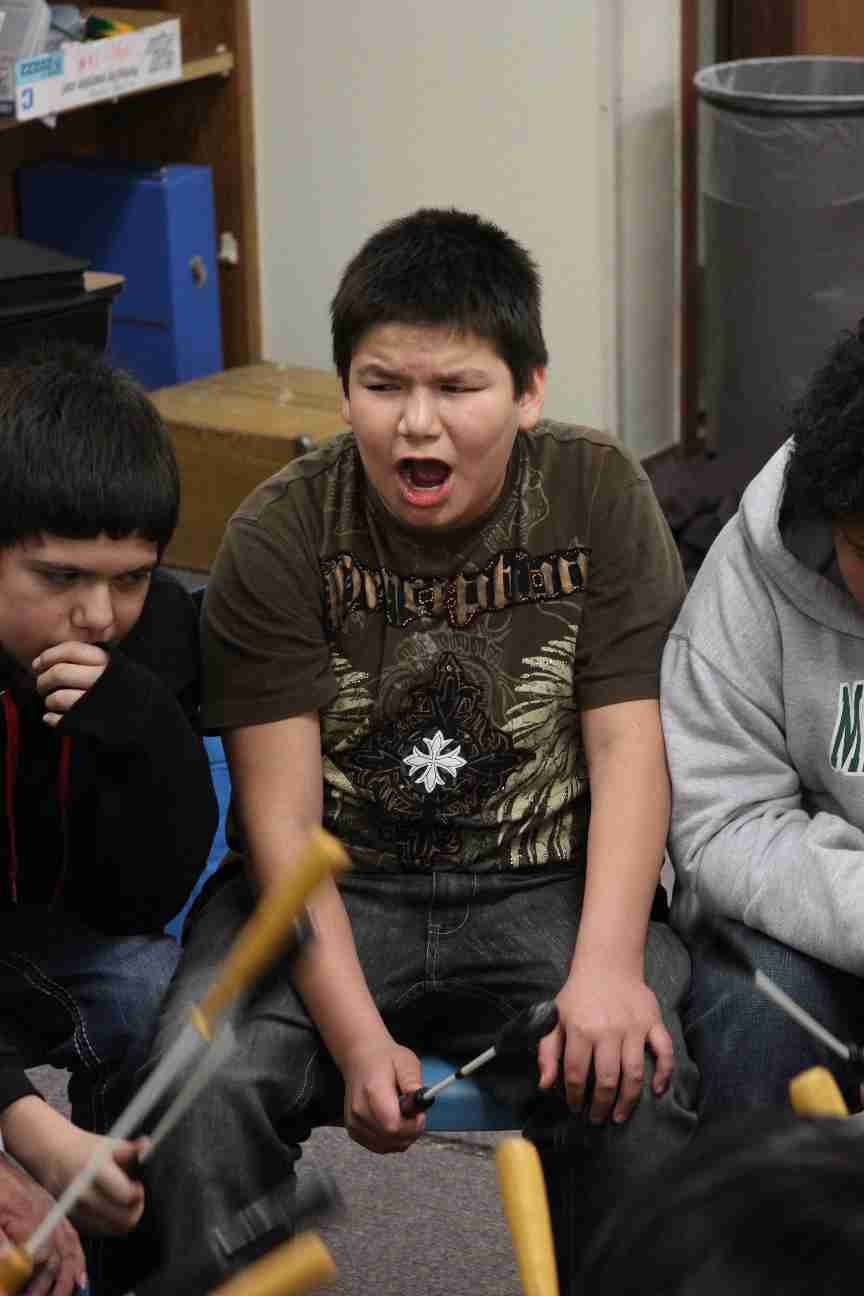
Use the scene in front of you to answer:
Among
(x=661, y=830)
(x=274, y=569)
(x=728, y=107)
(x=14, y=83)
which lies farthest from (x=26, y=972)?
(x=728, y=107)

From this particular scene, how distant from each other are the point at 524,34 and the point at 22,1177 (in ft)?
8.68

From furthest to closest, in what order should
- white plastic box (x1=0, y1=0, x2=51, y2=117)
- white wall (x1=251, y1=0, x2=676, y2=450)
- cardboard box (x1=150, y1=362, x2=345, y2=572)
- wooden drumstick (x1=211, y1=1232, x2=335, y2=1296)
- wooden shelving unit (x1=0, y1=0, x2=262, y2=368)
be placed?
wooden shelving unit (x1=0, y1=0, x2=262, y2=368) → white wall (x1=251, y1=0, x2=676, y2=450) → cardboard box (x1=150, y1=362, x2=345, y2=572) → white plastic box (x1=0, y1=0, x2=51, y2=117) → wooden drumstick (x1=211, y1=1232, x2=335, y2=1296)

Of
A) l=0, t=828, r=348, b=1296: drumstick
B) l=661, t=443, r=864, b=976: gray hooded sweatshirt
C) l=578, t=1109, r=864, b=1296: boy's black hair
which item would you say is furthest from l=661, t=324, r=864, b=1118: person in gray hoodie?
l=578, t=1109, r=864, b=1296: boy's black hair

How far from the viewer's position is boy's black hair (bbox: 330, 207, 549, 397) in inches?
62.8

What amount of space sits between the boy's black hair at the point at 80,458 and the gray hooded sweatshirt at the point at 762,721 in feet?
1.50

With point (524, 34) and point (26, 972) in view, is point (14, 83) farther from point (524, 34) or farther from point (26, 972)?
point (26, 972)

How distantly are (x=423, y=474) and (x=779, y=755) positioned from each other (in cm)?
38

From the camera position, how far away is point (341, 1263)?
6.20 feet

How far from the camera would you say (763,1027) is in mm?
1502

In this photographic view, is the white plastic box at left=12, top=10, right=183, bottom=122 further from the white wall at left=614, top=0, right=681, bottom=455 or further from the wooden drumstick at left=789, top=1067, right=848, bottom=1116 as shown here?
the wooden drumstick at left=789, top=1067, right=848, bottom=1116

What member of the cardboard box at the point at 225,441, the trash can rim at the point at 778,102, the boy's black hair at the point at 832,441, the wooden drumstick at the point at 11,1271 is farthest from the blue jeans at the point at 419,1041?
the trash can rim at the point at 778,102

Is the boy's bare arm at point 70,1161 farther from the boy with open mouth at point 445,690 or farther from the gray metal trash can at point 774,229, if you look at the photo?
the gray metal trash can at point 774,229

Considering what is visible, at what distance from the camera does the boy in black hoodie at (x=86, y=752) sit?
1.50m

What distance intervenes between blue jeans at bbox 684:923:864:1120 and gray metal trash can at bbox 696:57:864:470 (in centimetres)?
186
